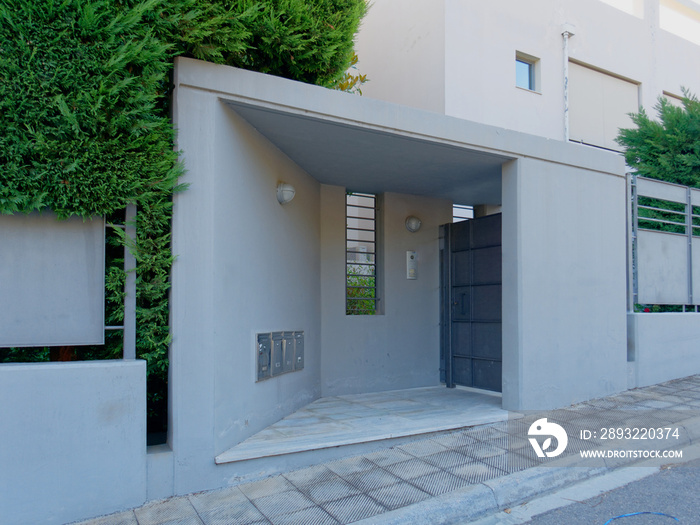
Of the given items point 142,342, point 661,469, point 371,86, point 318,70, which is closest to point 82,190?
point 142,342

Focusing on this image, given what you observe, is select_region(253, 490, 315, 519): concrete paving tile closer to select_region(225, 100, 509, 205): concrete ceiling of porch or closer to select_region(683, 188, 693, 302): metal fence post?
select_region(225, 100, 509, 205): concrete ceiling of porch

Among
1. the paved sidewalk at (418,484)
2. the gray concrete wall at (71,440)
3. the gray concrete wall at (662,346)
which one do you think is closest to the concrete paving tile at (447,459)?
the paved sidewalk at (418,484)

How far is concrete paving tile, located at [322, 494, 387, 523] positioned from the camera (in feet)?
11.1

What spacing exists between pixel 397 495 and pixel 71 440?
2267 mm

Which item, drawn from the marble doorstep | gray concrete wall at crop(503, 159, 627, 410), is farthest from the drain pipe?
the marble doorstep

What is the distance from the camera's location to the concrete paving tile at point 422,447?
4.59 meters

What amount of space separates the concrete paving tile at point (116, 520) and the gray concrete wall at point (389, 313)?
3.48 metres

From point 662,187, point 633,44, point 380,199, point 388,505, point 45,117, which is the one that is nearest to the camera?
point 45,117

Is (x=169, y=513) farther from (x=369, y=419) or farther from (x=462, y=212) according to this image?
(x=462, y=212)

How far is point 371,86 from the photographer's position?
33.5 feet

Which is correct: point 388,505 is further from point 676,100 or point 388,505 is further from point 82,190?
point 676,100

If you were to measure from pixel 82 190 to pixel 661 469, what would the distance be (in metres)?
5.29

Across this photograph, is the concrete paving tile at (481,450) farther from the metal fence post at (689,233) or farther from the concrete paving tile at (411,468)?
the metal fence post at (689,233)

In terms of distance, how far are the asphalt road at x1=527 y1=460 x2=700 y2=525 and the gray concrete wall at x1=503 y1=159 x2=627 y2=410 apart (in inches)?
67.2
